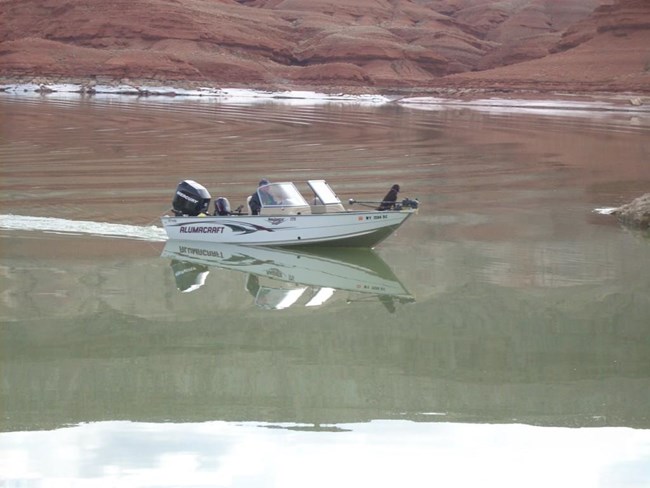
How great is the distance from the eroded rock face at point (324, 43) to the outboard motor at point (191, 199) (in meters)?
81.5

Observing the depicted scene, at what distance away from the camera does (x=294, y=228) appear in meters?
20.0

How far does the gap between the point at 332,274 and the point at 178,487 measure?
9622 mm

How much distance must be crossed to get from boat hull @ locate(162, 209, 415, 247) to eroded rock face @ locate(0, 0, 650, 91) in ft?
266

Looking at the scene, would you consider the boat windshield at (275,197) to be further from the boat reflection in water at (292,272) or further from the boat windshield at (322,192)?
the boat reflection in water at (292,272)

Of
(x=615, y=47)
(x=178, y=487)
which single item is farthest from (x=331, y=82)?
(x=178, y=487)

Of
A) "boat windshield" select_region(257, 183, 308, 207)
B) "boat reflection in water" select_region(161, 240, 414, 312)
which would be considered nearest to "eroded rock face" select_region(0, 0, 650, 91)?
"boat windshield" select_region(257, 183, 308, 207)

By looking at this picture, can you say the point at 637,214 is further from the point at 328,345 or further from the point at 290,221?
the point at 328,345

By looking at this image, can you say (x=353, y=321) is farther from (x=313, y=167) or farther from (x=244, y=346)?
(x=313, y=167)

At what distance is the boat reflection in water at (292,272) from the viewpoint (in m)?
16.9

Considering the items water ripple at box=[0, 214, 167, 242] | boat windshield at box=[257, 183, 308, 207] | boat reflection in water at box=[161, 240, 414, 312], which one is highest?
boat windshield at box=[257, 183, 308, 207]

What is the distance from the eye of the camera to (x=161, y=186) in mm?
28641

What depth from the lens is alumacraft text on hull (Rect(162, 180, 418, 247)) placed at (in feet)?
65.1

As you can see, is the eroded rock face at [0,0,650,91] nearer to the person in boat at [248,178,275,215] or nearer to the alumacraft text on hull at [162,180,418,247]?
→ the alumacraft text on hull at [162,180,418,247]

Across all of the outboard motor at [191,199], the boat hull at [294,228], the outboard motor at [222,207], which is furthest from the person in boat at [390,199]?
the outboard motor at [191,199]
